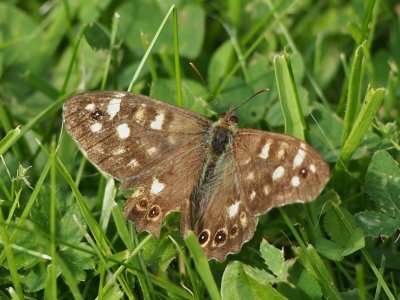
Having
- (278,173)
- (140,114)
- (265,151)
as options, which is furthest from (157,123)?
(278,173)

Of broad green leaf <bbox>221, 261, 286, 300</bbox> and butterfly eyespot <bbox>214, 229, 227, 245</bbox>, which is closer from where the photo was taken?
broad green leaf <bbox>221, 261, 286, 300</bbox>

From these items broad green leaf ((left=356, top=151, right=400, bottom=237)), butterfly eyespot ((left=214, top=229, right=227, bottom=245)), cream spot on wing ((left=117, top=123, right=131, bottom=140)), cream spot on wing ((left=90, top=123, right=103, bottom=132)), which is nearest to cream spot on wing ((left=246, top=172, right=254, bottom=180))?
butterfly eyespot ((left=214, top=229, right=227, bottom=245))

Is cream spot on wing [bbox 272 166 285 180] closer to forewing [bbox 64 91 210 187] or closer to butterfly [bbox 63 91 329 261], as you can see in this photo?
butterfly [bbox 63 91 329 261]

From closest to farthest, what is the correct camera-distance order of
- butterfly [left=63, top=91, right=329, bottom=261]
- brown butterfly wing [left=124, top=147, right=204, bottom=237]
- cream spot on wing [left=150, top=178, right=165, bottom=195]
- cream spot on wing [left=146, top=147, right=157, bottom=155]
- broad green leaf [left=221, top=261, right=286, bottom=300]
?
broad green leaf [left=221, top=261, right=286, bottom=300], butterfly [left=63, top=91, right=329, bottom=261], brown butterfly wing [left=124, top=147, right=204, bottom=237], cream spot on wing [left=150, top=178, right=165, bottom=195], cream spot on wing [left=146, top=147, right=157, bottom=155]

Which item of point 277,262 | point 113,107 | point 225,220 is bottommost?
point 277,262

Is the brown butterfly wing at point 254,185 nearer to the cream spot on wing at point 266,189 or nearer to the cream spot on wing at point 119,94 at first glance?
the cream spot on wing at point 266,189

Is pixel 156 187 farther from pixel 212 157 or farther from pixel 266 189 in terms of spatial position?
pixel 266 189
